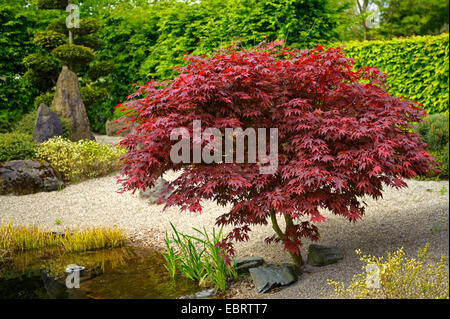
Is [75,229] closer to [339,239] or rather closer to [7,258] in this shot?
[7,258]

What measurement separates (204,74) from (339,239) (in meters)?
2.47

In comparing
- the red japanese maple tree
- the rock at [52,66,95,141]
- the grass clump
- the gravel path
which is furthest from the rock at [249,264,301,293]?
the rock at [52,66,95,141]

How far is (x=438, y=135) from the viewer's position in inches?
246

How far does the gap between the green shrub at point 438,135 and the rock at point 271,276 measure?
13.0ft

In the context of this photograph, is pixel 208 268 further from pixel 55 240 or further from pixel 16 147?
pixel 16 147

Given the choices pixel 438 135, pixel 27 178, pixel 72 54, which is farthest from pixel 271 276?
pixel 72 54

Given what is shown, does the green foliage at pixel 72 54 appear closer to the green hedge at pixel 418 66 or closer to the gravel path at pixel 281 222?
the gravel path at pixel 281 222

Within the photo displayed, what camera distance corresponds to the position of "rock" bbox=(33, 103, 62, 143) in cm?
759

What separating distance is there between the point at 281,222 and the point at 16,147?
491cm

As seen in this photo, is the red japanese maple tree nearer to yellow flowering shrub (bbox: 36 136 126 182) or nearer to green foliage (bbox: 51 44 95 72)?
yellow flowering shrub (bbox: 36 136 126 182)

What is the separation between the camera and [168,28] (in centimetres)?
917

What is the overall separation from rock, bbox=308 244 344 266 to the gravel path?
0.07 m
